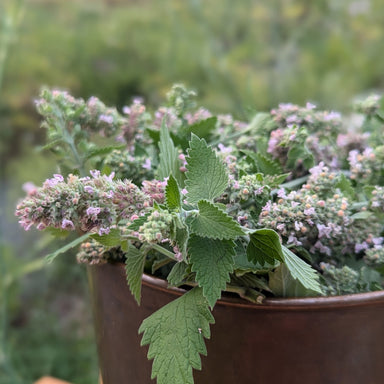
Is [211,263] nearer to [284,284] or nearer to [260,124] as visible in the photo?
[284,284]

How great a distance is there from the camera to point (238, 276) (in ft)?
1.12

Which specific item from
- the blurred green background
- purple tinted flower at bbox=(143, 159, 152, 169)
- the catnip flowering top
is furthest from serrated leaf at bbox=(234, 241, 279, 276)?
the blurred green background

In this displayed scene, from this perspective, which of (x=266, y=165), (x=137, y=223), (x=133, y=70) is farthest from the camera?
(x=133, y=70)

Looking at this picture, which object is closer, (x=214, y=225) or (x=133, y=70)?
→ (x=214, y=225)

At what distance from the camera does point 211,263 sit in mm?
312

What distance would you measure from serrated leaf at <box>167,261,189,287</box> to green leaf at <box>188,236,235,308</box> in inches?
0.5

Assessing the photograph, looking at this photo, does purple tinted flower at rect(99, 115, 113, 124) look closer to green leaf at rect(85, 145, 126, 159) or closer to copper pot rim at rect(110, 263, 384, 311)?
green leaf at rect(85, 145, 126, 159)

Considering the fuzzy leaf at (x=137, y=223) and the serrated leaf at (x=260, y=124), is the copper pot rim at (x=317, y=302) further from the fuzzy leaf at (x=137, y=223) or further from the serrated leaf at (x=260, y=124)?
the serrated leaf at (x=260, y=124)

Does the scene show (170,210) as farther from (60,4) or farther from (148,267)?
(60,4)

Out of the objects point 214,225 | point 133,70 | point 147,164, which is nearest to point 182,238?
point 214,225

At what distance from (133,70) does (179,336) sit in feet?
6.19

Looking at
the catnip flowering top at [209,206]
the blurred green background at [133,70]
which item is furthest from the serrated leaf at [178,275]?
the blurred green background at [133,70]

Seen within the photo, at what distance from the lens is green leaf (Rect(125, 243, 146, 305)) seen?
331 millimetres

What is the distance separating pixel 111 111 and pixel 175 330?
21 cm
